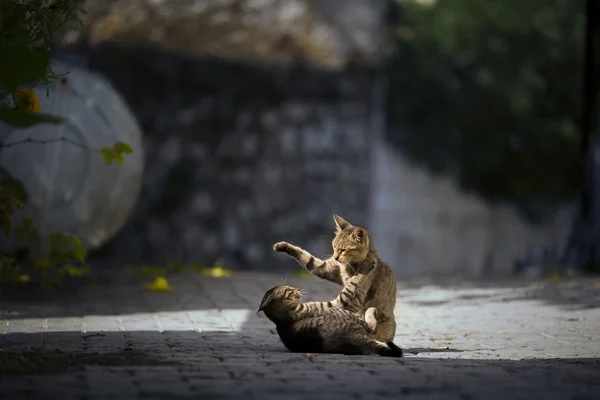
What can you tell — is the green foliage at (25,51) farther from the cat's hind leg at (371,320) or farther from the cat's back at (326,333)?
the cat's hind leg at (371,320)

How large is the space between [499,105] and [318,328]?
16.1 m

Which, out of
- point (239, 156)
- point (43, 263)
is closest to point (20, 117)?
point (43, 263)

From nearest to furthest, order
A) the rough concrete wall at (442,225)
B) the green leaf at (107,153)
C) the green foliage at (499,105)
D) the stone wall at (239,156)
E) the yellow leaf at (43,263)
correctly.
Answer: the green leaf at (107,153) < the yellow leaf at (43,263) < the stone wall at (239,156) < the rough concrete wall at (442,225) < the green foliage at (499,105)

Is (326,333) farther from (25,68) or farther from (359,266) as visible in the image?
(25,68)

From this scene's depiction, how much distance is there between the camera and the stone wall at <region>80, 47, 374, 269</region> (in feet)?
44.7

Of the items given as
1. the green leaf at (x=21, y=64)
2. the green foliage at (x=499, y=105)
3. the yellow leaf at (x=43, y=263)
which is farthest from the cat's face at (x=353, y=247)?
the green foliage at (x=499, y=105)

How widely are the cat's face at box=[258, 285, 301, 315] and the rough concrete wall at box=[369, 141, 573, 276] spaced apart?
44.5ft

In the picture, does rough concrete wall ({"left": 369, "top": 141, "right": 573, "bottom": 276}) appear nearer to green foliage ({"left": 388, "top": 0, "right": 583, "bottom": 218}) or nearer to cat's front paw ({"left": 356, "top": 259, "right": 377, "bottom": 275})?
green foliage ({"left": 388, "top": 0, "right": 583, "bottom": 218})

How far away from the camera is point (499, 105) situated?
69.1 feet

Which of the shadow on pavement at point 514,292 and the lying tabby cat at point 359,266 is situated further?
the shadow on pavement at point 514,292

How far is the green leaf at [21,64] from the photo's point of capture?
4.98 metres

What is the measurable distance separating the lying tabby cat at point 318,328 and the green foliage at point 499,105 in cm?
1483

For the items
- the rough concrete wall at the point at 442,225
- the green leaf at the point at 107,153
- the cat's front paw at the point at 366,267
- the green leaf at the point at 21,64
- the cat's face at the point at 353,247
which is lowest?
the rough concrete wall at the point at 442,225

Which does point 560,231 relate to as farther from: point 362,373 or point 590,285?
point 362,373
